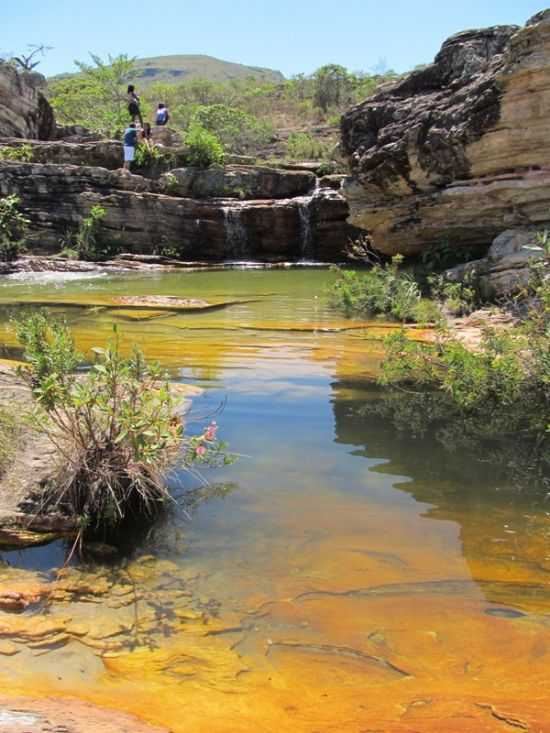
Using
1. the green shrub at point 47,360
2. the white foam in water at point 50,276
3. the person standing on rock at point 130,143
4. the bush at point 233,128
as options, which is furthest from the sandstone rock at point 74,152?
the green shrub at point 47,360

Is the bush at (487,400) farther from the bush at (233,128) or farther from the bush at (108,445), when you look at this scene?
the bush at (233,128)

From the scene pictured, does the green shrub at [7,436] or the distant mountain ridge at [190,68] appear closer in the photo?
the green shrub at [7,436]

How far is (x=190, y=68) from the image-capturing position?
141625 mm

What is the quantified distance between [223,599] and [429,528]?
1283mm

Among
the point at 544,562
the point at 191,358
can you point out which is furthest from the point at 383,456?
the point at 191,358

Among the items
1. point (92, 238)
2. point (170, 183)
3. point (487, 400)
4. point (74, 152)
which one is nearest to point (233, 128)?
point (74, 152)

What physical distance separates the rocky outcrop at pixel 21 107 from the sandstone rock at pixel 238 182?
726cm

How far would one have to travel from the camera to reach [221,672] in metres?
2.70

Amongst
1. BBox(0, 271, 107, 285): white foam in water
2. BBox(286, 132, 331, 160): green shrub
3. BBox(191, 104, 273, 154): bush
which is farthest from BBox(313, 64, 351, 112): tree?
BBox(0, 271, 107, 285): white foam in water

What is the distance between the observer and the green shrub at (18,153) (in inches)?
849

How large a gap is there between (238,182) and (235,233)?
1977 millimetres

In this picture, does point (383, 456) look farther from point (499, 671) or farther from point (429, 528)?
point (499, 671)

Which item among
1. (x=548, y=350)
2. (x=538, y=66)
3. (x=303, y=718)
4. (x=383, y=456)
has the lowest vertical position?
(x=303, y=718)

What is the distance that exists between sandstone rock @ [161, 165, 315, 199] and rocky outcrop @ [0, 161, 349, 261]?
133 mm
